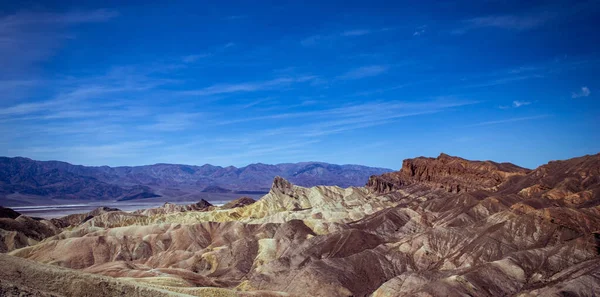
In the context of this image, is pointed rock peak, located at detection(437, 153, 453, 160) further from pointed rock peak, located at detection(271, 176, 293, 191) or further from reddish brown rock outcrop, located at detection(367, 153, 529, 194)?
pointed rock peak, located at detection(271, 176, 293, 191)

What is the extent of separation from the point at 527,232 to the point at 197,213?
319ft

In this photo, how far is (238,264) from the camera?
9519 cm

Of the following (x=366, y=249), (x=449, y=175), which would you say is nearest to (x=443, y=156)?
(x=449, y=175)

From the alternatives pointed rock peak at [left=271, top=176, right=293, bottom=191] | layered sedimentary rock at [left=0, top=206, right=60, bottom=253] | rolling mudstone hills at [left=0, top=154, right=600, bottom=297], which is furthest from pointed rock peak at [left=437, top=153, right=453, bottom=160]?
layered sedimentary rock at [left=0, top=206, right=60, bottom=253]

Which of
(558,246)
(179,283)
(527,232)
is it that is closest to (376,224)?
(527,232)

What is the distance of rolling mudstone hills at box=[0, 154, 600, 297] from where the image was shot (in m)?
60.5

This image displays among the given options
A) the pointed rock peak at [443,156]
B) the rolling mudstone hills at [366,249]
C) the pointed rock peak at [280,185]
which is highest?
the pointed rock peak at [443,156]

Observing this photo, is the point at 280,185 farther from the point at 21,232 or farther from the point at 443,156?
the point at 21,232

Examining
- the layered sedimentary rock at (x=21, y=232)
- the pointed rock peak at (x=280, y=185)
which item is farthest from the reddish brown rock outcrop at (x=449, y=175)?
the layered sedimentary rock at (x=21, y=232)

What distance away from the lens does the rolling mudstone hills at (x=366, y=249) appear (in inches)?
2383

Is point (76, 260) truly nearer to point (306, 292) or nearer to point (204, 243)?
point (204, 243)

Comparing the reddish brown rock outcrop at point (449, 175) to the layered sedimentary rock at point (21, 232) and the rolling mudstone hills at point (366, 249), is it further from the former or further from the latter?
the layered sedimentary rock at point (21, 232)

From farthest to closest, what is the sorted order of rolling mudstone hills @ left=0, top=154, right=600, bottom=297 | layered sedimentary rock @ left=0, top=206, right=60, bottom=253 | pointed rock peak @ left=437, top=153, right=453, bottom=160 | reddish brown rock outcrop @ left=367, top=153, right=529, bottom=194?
pointed rock peak @ left=437, top=153, right=453, bottom=160 → reddish brown rock outcrop @ left=367, top=153, right=529, bottom=194 → layered sedimentary rock @ left=0, top=206, right=60, bottom=253 → rolling mudstone hills @ left=0, top=154, right=600, bottom=297

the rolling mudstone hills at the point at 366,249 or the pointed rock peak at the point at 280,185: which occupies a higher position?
the pointed rock peak at the point at 280,185
